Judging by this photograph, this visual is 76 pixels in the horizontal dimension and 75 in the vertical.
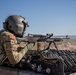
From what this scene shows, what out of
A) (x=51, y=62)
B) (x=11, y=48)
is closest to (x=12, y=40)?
(x=11, y=48)

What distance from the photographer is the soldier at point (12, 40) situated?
548 cm

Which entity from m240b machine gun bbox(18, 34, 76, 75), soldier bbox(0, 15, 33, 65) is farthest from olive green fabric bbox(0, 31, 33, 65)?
m240b machine gun bbox(18, 34, 76, 75)

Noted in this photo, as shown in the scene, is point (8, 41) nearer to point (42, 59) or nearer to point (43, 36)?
point (42, 59)

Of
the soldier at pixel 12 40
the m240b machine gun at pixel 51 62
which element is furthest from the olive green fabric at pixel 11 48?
the m240b machine gun at pixel 51 62

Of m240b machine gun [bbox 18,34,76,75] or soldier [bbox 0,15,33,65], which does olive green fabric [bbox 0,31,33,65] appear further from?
m240b machine gun [bbox 18,34,76,75]

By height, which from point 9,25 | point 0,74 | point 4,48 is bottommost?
point 0,74

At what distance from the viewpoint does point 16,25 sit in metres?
6.21

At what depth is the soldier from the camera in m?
5.48

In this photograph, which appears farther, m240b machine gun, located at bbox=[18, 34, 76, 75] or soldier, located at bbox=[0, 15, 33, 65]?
soldier, located at bbox=[0, 15, 33, 65]

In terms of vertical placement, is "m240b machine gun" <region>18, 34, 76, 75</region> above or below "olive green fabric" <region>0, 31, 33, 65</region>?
below

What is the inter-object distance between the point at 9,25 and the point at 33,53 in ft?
3.37

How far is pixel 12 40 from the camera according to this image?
18.2 ft

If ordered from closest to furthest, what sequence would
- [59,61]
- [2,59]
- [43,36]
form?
[59,61] < [2,59] < [43,36]

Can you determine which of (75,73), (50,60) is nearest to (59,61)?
(50,60)
